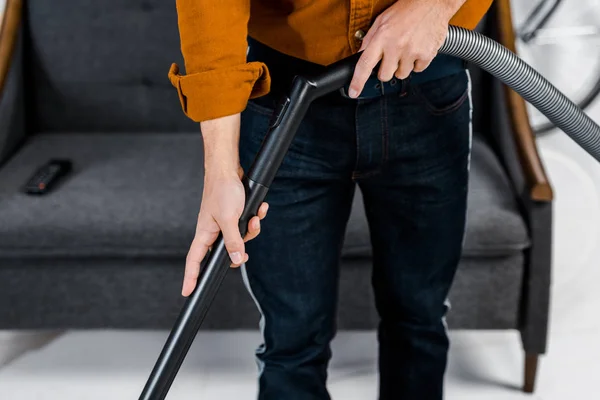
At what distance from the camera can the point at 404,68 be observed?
2.73ft

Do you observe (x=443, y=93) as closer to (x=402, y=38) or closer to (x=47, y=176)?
(x=402, y=38)

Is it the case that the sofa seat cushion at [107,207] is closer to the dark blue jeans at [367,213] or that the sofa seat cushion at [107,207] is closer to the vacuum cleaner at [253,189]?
the dark blue jeans at [367,213]

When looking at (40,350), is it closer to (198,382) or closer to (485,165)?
(198,382)

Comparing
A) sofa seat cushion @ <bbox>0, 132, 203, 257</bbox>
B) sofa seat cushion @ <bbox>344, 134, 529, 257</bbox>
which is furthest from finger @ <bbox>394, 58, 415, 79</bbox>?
sofa seat cushion @ <bbox>0, 132, 203, 257</bbox>

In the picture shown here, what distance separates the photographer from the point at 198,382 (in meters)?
1.65

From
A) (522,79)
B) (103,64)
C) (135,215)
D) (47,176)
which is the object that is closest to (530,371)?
Result: (522,79)

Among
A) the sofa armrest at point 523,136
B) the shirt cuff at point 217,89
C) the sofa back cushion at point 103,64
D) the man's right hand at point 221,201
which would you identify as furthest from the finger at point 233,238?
the sofa back cushion at point 103,64

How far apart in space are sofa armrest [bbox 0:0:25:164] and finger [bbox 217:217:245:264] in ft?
4.11

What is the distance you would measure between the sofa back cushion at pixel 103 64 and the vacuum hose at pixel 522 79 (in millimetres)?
1193

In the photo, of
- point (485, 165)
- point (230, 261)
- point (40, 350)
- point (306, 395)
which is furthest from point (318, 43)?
point (40, 350)

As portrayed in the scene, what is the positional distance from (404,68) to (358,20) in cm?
8

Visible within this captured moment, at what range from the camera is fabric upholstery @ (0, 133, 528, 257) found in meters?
1.50

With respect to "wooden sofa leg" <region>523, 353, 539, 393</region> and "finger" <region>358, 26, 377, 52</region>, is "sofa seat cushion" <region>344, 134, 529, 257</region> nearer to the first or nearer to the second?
"wooden sofa leg" <region>523, 353, 539, 393</region>

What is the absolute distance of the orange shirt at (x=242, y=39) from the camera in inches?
30.4
